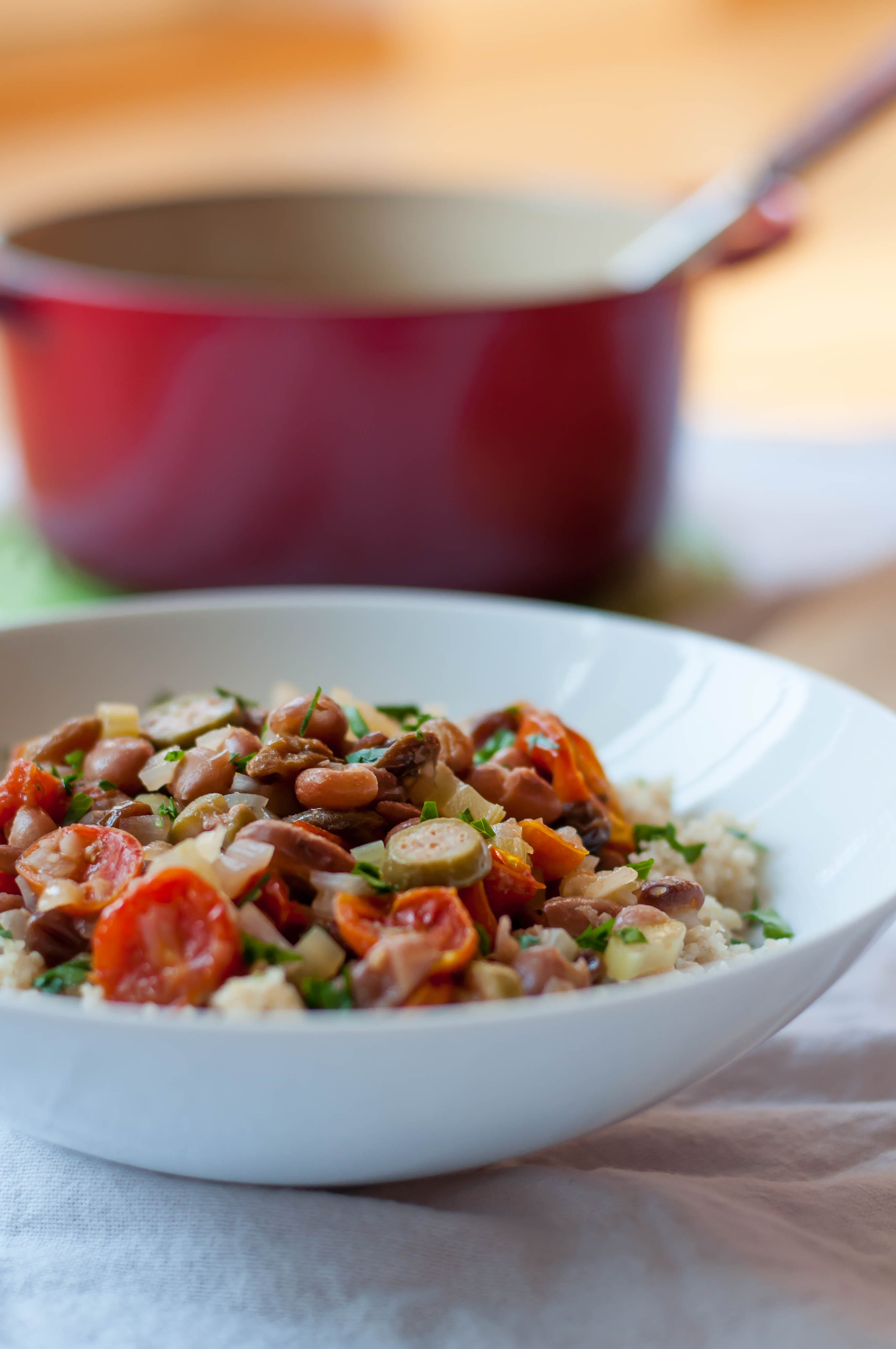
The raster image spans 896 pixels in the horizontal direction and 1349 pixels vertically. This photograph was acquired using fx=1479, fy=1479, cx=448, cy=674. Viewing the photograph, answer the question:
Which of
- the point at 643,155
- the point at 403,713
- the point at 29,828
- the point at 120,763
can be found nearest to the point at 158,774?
the point at 120,763

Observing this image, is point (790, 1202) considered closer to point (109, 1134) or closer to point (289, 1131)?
point (289, 1131)

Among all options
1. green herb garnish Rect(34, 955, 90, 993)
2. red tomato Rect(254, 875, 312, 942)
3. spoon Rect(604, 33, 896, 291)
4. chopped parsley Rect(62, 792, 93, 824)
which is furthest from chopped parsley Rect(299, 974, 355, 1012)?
spoon Rect(604, 33, 896, 291)

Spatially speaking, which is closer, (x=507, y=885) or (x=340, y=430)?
(x=507, y=885)

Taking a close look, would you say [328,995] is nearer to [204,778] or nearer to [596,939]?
[596,939]


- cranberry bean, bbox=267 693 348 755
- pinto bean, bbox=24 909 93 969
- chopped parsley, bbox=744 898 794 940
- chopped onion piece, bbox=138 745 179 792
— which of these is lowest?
chopped parsley, bbox=744 898 794 940

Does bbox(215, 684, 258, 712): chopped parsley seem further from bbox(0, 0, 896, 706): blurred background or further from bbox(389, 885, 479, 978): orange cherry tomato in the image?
bbox(0, 0, 896, 706): blurred background

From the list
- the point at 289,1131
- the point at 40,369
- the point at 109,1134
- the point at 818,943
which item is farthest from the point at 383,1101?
the point at 40,369
